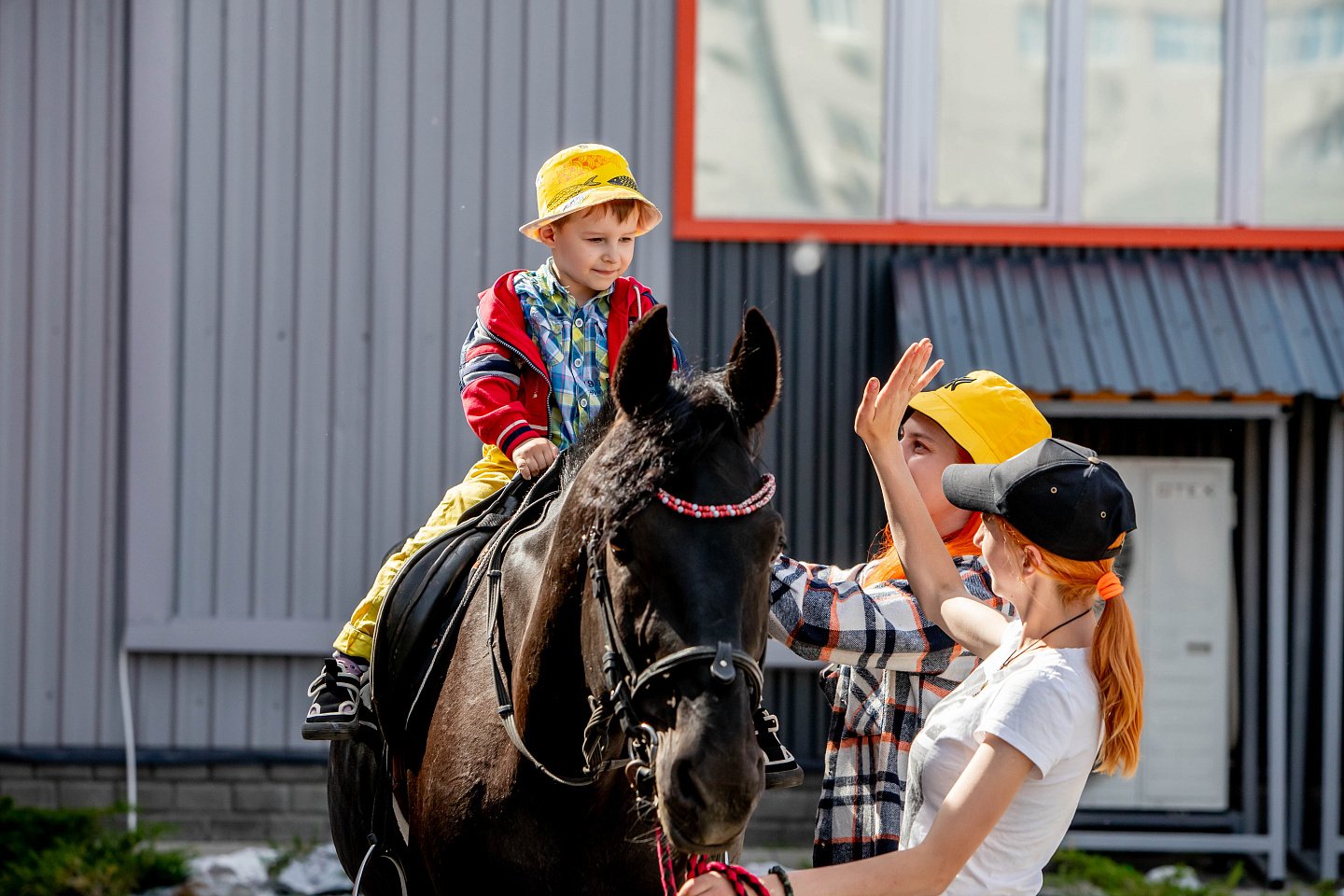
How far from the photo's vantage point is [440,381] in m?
7.04

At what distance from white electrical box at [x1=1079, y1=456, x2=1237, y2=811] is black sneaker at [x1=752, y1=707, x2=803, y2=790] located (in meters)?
5.56

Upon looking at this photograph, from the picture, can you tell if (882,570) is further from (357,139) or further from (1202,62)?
(1202,62)

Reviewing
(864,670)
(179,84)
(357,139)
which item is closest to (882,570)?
(864,670)

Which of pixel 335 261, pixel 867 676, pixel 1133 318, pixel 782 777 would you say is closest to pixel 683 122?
pixel 335 261

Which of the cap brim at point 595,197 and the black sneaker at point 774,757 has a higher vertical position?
the cap brim at point 595,197

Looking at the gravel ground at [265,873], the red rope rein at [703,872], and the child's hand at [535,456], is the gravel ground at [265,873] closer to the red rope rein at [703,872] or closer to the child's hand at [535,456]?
the child's hand at [535,456]

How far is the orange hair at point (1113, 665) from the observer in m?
2.10

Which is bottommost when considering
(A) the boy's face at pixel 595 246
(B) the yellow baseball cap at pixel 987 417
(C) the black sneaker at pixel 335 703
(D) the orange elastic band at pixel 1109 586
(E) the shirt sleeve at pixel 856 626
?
(C) the black sneaker at pixel 335 703

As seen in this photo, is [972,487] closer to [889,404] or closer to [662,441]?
[889,404]

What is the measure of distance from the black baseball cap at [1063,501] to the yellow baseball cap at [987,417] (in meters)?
0.40

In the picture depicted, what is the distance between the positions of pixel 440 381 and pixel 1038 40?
3.91m

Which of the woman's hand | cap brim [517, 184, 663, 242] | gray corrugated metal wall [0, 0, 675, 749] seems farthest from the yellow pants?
gray corrugated metal wall [0, 0, 675, 749]

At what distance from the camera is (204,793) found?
7172 mm

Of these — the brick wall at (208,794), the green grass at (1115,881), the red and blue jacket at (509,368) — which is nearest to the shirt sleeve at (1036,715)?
the red and blue jacket at (509,368)
